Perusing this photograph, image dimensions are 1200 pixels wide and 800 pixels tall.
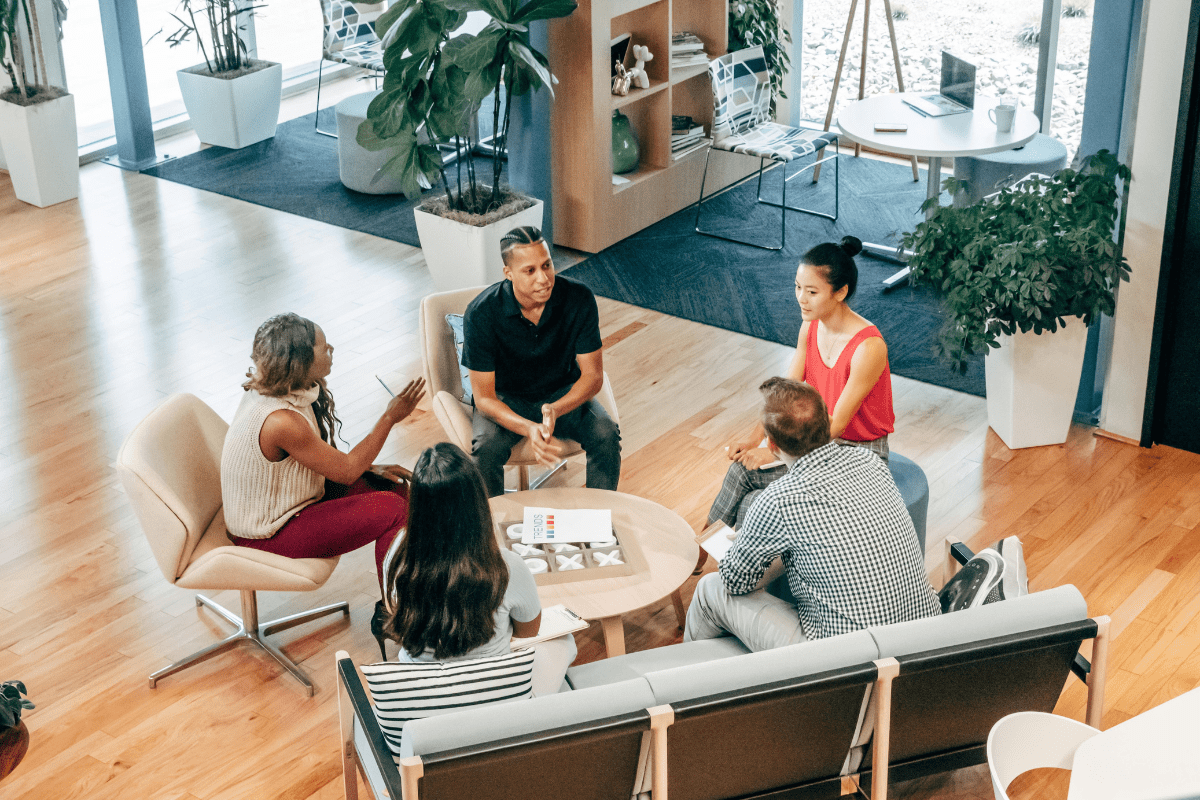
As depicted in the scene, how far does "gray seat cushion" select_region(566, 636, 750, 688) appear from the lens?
10.9ft

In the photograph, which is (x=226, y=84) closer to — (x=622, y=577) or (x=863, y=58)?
(x=863, y=58)

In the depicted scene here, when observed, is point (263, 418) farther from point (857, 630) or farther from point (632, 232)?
point (632, 232)

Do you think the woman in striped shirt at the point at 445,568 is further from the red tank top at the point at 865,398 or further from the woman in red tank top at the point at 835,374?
the red tank top at the point at 865,398

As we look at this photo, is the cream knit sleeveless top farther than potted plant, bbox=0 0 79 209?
No

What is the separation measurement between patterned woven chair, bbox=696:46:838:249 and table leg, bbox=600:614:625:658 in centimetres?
383

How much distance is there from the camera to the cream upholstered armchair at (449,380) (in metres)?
4.38

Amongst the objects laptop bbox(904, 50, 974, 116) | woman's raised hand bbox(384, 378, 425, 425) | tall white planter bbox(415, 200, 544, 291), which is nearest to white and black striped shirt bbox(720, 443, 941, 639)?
woman's raised hand bbox(384, 378, 425, 425)

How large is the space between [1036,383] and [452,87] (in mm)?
2921

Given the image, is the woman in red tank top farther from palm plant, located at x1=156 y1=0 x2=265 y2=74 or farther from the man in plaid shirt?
palm plant, located at x1=156 y1=0 x2=265 y2=74

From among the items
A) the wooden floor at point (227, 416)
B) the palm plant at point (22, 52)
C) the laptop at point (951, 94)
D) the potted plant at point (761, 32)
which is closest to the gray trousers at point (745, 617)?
the wooden floor at point (227, 416)

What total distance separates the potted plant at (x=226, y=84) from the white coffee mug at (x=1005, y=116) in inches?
194

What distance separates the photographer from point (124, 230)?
7.41 metres

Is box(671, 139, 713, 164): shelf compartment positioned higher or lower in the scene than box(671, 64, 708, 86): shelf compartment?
lower

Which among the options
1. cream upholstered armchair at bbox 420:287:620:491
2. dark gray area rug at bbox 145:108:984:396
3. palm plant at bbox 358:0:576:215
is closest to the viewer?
cream upholstered armchair at bbox 420:287:620:491
